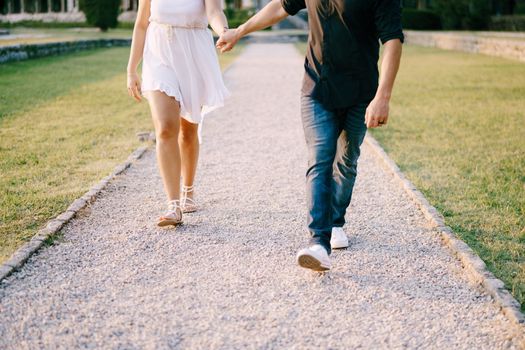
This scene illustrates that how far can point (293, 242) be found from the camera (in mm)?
4602

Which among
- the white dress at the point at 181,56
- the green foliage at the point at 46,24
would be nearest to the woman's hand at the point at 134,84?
the white dress at the point at 181,56

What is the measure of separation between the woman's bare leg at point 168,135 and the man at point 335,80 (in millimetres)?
894

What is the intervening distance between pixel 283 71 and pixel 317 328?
15.4 meters

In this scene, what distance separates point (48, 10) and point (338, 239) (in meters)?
55.8

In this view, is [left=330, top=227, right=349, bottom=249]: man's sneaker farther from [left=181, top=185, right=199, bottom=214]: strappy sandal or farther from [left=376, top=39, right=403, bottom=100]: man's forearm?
[left=181, top=185, right=199, bottom=214]: strappy sandal

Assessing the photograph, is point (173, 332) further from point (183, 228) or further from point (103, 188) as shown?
point (103, 188)

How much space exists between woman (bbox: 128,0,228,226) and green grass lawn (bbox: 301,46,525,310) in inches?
83.5

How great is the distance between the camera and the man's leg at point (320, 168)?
384cm

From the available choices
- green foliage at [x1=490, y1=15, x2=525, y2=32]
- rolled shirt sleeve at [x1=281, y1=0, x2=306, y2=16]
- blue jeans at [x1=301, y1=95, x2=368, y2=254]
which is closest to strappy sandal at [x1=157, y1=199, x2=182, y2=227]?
blue jeans at [x1=301, y1=95, x2=368, y2=254]

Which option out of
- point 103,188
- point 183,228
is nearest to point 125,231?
point 183,228

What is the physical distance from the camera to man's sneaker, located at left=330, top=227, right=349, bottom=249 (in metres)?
4.43

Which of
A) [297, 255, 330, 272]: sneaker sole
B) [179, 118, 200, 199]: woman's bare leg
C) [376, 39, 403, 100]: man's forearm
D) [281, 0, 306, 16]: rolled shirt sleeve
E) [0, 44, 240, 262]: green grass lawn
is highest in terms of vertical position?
[281, 0, 306, 16]: rolled shirt sleeve

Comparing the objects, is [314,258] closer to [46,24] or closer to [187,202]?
[187,202]

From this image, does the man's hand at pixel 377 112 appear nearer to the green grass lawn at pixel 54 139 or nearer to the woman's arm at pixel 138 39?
the woman's arm at pixel 138 39
